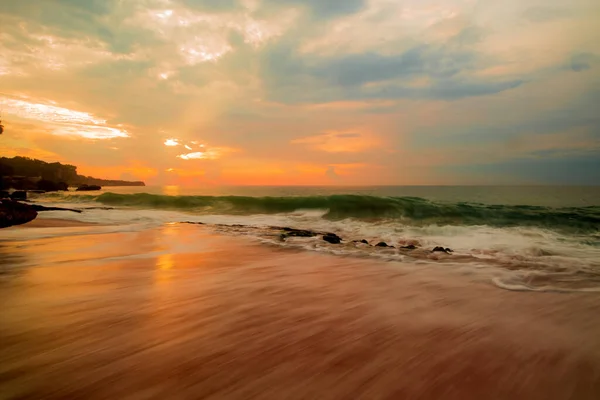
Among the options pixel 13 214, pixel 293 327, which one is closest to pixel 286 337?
pixel 293 327

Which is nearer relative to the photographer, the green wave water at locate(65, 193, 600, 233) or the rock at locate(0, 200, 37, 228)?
the rock at locate(0, 200, 37, 228)

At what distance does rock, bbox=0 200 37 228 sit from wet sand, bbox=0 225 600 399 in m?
8.41

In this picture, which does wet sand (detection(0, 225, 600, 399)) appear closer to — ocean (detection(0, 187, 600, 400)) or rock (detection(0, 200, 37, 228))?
ocean (detection(0, 187, 600, 400))

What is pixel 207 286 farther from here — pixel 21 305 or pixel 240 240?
pixel 240 240

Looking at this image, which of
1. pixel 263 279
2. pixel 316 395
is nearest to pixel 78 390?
pixel 316 395

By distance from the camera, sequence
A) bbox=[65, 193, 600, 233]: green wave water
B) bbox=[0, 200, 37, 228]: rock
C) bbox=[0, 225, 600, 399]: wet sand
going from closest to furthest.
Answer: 1. bbox=[0, 225, 600, 399]: wet sand
2. bbox=[0, 200, 37, 228]: rock
3. bbox=[65, 193, 600, 233]: green wave water

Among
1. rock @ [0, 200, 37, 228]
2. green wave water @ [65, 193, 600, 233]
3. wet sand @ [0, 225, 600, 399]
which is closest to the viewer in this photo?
wet sand @ [0, 225, 600, 399]

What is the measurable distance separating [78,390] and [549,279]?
22.2 feet

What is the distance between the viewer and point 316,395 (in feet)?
6.41

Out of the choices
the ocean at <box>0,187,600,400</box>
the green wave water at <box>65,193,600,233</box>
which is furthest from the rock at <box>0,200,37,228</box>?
the green wave water at <box>65,193,600,233</box>

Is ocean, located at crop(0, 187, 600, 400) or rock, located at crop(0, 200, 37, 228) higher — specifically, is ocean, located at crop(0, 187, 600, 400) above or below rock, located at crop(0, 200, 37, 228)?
below

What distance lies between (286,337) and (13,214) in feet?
47.2

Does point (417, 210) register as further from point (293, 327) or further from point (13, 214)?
point (13, 214)

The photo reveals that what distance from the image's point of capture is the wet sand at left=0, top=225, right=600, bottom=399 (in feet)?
6.75
